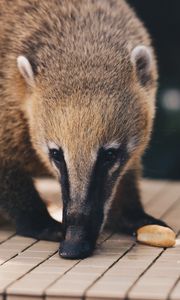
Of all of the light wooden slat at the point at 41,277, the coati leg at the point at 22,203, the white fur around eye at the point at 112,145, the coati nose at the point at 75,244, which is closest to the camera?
the light wooden slat at the point at 41,277

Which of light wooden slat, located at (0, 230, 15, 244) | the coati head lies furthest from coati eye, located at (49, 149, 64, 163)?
light wooden slat, located at (0, 230, 15, 244)

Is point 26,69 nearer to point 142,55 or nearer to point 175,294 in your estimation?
point 142,55

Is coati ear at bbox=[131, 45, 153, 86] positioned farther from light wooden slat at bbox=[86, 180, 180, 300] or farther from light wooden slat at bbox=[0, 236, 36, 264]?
light wooden slat at bbox=[0, 236, 36, 264]

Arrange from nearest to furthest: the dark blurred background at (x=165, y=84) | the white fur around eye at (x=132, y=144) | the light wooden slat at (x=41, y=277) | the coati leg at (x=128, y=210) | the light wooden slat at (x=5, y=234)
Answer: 1. the light wooden slat at (x=41, y=277)
2. the white fur around eye at (x=132, y=144)
3. the light wooden slat at (x=5, y=234)
4. the coati leg at (x=128, y=210)
5. the dark blurred background at (x=165, y=84)

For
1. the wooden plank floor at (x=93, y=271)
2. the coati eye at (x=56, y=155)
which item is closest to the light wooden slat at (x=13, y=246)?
the wooden plank floor at (x=93, y=271)

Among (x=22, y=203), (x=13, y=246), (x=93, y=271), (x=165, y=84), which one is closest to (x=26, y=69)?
(x=22, y=203)

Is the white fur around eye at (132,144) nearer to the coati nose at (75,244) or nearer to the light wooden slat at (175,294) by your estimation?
the coati nose at (75,244)
